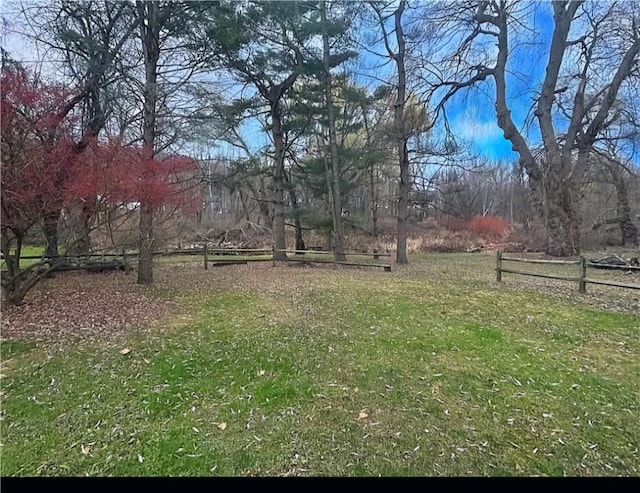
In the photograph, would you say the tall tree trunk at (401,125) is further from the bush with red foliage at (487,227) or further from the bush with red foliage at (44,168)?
the bush with red foliage at (487,227)

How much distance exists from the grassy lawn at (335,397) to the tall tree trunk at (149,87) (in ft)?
8.23

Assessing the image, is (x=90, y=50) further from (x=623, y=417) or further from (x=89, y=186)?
(x=623, y=417)

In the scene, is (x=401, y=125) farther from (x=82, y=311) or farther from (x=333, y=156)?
(x=82, y=311)

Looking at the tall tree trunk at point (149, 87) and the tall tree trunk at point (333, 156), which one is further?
the tall tree trunk at point (333, 156)

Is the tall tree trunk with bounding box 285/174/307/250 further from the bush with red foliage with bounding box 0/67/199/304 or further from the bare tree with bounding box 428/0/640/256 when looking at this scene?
the bush with red foliage with bounding box 0/67/199/304

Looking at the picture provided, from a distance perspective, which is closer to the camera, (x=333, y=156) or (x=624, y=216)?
(x=333, y=156)

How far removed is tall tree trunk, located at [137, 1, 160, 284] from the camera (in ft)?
19.0

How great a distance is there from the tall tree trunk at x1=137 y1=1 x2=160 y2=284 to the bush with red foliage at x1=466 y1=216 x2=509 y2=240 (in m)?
16.2

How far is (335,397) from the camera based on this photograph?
7.61 ft

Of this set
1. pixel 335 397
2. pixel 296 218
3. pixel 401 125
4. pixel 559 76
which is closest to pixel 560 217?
pixel 559 76

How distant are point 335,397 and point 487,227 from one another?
1873 cm

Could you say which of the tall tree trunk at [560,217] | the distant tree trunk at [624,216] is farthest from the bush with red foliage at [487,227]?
the tall tree trunk at [560,217]

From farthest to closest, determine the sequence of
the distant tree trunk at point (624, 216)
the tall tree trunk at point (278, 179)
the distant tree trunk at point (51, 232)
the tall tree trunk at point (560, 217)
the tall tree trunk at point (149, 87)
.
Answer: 1. the distant tree trunk at point (624, 216)
2. the tall tree trunk at point (278, 179)
3. the tall tree trunk at point (560, 217)
4. the tall tree trunk at point (149, 87)
5. the distant tree trunk at point (51, 232)

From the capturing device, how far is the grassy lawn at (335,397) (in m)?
1.70
